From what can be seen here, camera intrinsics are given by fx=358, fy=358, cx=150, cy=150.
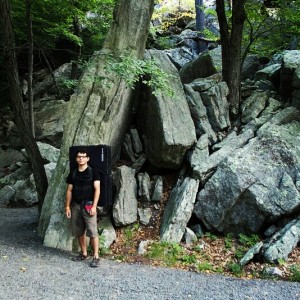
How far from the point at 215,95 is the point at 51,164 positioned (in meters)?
6.67

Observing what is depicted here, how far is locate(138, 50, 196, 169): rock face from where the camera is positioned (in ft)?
32.4

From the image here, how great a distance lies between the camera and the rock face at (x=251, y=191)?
29.6ft

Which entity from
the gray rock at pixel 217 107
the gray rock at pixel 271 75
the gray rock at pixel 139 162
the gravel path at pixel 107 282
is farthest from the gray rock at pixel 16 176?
the gray rock at pixel 271 75

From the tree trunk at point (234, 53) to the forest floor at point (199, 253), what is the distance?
4.77 meters

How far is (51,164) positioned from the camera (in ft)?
45.1

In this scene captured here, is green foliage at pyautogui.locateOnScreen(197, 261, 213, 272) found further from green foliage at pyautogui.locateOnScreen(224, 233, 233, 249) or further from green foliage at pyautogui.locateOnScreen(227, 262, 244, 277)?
green foliage at pyautogui.locateOnScreen(224, 233, 233, 249)

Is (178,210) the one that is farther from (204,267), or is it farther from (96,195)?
(96,195)

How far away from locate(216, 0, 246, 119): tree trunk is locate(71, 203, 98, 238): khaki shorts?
6.84 m

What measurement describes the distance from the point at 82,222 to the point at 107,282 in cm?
151

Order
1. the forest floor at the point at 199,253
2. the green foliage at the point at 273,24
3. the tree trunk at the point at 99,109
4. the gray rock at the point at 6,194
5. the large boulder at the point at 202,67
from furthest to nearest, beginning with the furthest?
the large boulder at the point at 202,67, the gray rock at the point at 6,194, the green foliage at the point at 273,24, the tree trunk at the point at 99,109, the forest floor at the point at 199,253

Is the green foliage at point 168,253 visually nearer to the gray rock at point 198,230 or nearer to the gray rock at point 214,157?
the gray rock at point 198,230

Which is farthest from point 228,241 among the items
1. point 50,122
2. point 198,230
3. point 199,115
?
point 50,122

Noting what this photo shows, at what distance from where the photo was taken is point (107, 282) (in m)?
6.14

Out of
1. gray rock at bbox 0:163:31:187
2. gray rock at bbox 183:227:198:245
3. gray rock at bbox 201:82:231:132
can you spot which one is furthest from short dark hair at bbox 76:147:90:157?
gray rock at bbox 0:163:31:187
